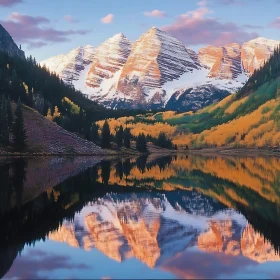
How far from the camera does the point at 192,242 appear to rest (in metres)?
37.7

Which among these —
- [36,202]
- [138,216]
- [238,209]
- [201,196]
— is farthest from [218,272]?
[201,196]

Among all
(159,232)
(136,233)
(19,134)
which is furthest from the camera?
(19,134)

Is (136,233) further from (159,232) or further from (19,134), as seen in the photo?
(19,134)

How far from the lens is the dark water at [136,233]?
100 ft

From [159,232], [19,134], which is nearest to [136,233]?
[159,232]

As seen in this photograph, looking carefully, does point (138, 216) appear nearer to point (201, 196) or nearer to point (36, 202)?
point (36, 202)

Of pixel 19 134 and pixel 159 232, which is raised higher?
pixel 19 134

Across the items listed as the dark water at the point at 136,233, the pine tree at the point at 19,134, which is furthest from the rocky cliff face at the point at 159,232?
the pine tree at the point at 19,134

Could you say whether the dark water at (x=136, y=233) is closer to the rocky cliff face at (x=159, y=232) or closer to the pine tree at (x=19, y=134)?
the rocky cliff face at (x=159, y=232)

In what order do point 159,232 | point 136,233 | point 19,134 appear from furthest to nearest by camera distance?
1. point 19,134
2. point 159,232
3. point 136,233

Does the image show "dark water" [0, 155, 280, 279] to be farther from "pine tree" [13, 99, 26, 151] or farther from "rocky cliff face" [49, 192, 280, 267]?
"pine tree" [13, 99, 26, 151]

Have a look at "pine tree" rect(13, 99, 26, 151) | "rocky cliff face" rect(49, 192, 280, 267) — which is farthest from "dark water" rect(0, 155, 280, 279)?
"pine tree" rect(13, 99, 26, 151)

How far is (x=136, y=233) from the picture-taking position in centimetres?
4116

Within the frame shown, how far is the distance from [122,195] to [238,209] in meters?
18.7
